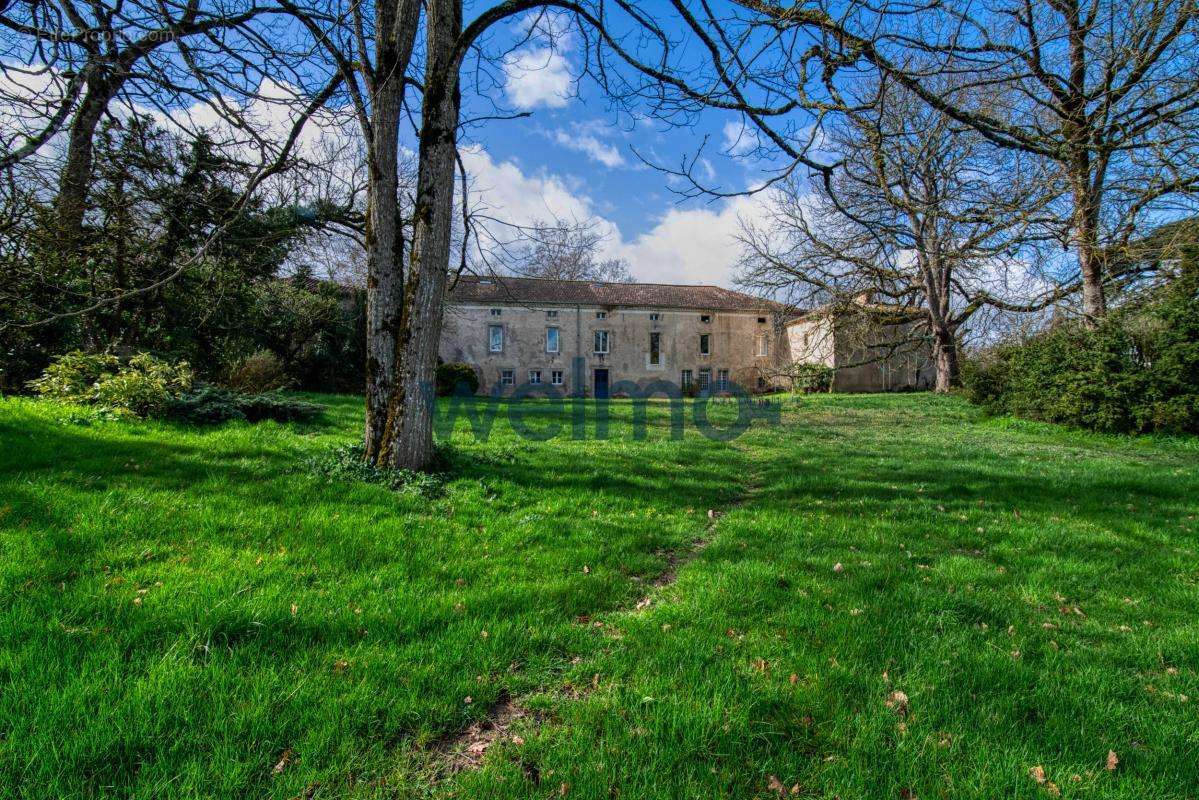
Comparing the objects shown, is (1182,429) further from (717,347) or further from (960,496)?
(717,347)

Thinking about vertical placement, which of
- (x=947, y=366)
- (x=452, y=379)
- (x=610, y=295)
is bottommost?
(x=452, y=379)

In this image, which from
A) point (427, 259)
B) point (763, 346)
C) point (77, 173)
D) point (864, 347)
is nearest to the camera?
point (427, 259)

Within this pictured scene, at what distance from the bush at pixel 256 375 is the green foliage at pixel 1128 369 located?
20.5m

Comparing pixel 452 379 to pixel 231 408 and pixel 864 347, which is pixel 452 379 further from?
pixel 864 347

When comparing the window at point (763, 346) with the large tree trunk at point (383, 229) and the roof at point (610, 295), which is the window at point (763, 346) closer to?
the roof at point (610, 295)

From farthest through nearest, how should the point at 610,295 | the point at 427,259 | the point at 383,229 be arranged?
the point at 610,295 < the point at 383,229 < the point at 427,259

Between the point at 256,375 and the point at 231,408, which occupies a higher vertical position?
the point at 256,375

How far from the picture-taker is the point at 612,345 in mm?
37375

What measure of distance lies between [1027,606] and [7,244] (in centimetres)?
1091

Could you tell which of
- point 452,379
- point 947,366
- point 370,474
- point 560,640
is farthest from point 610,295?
point 560,640

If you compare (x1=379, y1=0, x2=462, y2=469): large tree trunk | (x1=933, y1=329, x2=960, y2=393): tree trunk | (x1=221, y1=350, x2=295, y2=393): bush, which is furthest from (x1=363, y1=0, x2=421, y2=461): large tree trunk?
(x1=933, y1=329, x2=960, y2=393): tree trunk

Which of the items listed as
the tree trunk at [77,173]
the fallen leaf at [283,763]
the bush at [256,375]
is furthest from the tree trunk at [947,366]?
the tree trunk at [77,173]

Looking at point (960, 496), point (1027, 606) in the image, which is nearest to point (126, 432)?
point (1027, 606)

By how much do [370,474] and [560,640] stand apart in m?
3.76
